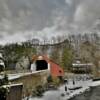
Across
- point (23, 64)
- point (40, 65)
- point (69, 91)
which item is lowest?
point (69, 91)

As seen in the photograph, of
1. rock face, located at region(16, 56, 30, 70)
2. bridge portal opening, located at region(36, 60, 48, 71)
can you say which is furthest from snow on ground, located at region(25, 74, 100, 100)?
rock face, located at region(16, 56, 30, 70)

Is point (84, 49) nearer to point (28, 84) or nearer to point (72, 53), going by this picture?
point (72, 53)

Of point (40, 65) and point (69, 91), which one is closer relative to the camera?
point (69, 91)

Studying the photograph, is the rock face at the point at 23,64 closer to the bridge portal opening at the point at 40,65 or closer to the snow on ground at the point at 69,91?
the bridge portal opening at the point at 40,65

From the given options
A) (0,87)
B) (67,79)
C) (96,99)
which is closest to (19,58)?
(67,79)

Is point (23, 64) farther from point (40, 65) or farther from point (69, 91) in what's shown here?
point (69, 91)

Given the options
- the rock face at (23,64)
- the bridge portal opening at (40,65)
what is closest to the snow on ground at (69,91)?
the bridge portal opening at (40,65)

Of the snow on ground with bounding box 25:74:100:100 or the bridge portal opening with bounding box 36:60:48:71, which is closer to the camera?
the snow on ground with bounding box 25:74:100:100

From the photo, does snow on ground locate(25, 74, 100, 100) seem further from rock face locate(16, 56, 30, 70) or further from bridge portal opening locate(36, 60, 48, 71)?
rock face locate(16, 56, 30, 70)

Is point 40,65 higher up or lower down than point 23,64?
lower down

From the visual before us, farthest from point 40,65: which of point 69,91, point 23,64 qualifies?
point 69,91

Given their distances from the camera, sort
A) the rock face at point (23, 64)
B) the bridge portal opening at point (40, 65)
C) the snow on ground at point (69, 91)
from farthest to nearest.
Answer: the rock face at point (23, 64)
the bridge portal opening at point (40, 65)
the snow on ground at point (69, 91)

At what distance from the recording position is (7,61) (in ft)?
141

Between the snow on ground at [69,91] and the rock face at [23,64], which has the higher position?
the rock face at [23,64]
